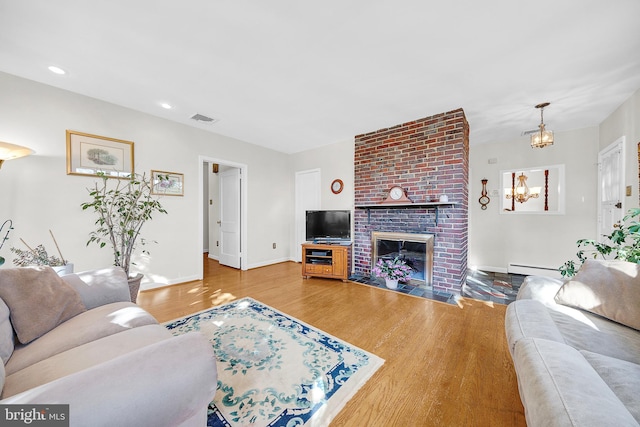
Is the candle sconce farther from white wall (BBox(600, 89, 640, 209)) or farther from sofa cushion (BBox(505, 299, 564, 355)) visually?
sofa cushion (BBox(505, 299, 564, 355))

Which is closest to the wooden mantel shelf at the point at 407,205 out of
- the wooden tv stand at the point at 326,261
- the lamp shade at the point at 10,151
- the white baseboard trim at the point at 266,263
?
the wooden tv stand at the point at 326,261

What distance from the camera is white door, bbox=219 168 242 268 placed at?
4609 mm

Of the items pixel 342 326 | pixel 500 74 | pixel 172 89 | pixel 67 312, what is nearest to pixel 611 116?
pixel 500 74

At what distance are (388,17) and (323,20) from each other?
47cm

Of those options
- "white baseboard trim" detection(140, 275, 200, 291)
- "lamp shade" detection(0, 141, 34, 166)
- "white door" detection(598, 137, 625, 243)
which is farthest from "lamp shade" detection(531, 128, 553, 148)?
"lamp shade" detection(0, 141, 34, 166)

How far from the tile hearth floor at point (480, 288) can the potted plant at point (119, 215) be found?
3.06 m

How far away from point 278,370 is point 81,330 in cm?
118

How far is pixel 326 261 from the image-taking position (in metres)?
3.84

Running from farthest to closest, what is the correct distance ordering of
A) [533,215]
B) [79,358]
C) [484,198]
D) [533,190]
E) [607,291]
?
[484,198] < [533,190] < [533,215] < [607,291] < [79,358]

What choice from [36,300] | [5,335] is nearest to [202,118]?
[36,300]

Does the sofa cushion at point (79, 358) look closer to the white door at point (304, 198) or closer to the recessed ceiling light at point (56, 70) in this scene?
the recessed ceiling light at point (56, 70)

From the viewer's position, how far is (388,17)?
5.47 feet

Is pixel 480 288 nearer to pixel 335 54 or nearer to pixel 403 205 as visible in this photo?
pixel 403 205

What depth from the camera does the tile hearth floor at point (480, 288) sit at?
298 cm
